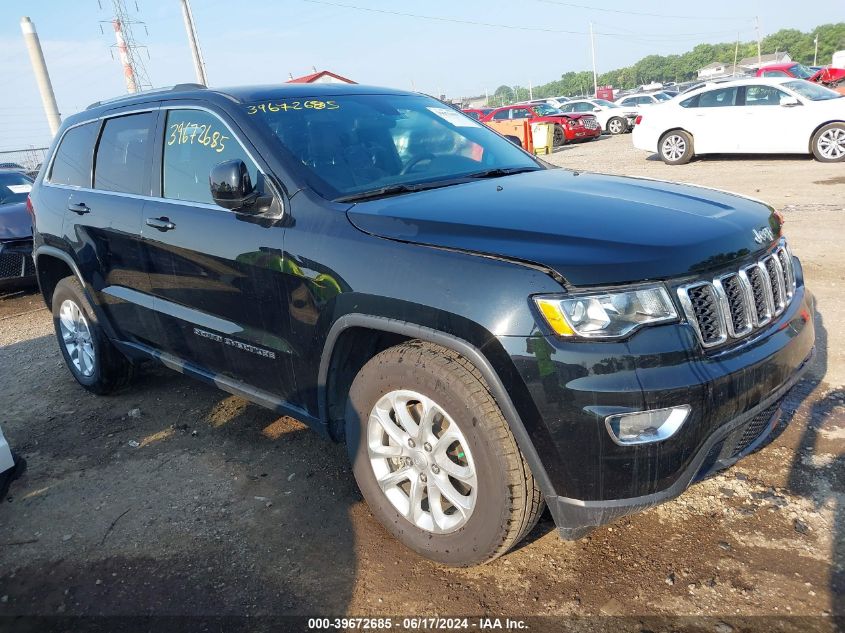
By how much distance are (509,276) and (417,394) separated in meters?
0.58

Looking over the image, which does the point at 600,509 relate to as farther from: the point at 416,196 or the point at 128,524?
the point at 128,524

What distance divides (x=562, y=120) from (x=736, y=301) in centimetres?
2071

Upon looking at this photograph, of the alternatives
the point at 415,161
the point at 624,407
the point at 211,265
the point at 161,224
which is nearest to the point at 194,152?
the point at 161,224

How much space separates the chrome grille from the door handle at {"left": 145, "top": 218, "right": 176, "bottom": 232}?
250 cm

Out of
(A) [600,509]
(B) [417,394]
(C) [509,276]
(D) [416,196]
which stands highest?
(D) [416,196]

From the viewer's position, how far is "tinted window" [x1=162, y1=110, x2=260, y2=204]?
3.22 m

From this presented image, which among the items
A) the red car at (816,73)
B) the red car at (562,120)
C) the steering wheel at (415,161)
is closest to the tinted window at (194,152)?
the steering wheel at (415,161)

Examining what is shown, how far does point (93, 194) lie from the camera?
4.14 m

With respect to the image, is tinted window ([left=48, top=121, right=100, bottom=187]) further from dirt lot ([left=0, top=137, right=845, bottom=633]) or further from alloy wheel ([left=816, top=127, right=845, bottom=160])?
alloy wheel ([left=816, top=127, right=845, bottom=160])

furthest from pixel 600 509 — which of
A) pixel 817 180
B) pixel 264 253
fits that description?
pixel 817 180

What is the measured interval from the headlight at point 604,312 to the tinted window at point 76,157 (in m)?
3.42

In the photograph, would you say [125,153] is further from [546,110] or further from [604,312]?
[546,110]

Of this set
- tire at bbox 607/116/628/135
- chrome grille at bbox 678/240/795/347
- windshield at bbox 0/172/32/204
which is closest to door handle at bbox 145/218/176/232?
chrome grille at bbox 678/240/795/347

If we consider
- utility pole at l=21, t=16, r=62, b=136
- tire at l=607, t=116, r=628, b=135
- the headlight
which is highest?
utility pole at l=21, t=16, r=62, b=136
